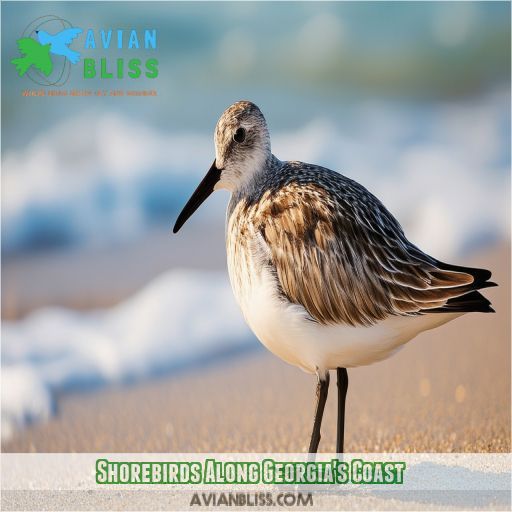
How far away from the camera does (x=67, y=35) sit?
5598 millimetres

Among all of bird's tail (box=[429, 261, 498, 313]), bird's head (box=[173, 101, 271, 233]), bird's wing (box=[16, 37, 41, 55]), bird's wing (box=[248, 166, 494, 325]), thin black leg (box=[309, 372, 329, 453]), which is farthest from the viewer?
bird's wing (box=[16, 37, 41, 55])

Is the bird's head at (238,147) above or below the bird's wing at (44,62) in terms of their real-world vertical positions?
below

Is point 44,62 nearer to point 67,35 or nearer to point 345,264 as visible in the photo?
point 67,35

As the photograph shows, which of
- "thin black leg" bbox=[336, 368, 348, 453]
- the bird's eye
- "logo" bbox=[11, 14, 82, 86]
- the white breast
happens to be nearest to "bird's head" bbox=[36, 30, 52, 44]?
"logo" bbox=[11, 14, 82, 86]

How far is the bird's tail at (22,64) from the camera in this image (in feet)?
18.3

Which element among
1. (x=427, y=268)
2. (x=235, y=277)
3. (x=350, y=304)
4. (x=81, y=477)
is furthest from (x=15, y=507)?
(x=427, y=268)

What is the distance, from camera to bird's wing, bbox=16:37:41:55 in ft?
18.0

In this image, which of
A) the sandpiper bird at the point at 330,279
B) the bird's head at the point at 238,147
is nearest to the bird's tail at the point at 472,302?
the sandpiper bird at the point at 330,279

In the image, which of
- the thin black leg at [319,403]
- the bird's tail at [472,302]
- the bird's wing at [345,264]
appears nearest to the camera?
the bird's tail at [472,302]

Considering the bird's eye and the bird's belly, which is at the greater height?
the bird's eye

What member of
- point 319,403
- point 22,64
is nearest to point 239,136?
point 319,403

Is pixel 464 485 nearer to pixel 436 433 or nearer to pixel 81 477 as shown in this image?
pixel 436 433

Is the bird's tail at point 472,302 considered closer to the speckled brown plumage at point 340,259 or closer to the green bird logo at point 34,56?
the speckled brown plumage at point 340,259

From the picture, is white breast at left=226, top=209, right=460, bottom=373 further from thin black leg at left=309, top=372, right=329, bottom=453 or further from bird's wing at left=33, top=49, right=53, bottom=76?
bird's wing at left=33, top=49, right=53, bottom=76
